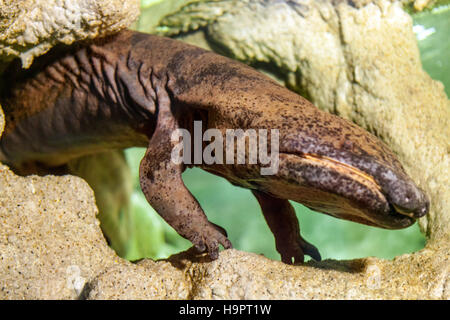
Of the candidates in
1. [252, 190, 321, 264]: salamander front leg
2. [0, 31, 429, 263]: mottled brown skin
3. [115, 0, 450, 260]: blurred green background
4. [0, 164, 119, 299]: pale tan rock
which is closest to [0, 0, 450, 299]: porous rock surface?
[0, 164, 119, 299]: pale tan rock

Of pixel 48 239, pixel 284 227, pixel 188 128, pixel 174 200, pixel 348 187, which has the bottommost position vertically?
pixel 284 227

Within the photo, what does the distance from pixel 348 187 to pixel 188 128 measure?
1477 millimetres

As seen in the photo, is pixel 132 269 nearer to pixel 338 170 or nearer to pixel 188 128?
pixel 188 128

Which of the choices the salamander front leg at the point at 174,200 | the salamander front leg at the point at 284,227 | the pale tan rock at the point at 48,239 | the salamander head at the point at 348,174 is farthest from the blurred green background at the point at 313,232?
the salamander head at the point at 348,174

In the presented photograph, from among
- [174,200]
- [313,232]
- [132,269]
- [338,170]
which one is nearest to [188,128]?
[174,200]

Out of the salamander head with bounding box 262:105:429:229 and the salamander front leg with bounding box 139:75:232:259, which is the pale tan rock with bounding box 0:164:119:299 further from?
the salamander head with bounding box 262:105:429:229

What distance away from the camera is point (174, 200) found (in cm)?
292

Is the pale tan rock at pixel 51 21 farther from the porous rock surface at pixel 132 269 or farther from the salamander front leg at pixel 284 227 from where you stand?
the salamander front leg at pixel 284 227

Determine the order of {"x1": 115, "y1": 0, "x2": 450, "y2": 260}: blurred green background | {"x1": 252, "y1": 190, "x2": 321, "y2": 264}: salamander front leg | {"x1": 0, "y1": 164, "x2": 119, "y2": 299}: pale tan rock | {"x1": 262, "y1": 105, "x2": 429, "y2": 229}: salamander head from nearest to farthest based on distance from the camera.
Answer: {"x1": 262, "y1": 105, "x2": 429, "y2": 229}: salamander head, {"x1": 0, "y1": 164, "x2": 119, "y2": 299}: pale tan rock, {"x1": 252, "y1": 190, "x2": 321, "y2": 264}: salamander front leg, {"x1": 115, "y1": 0, "x2": 450, "y2": 260}: blurred green background

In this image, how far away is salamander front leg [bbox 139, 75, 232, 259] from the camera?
280cm

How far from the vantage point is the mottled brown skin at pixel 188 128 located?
2369 millimetres

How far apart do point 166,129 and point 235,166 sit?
791 mm
